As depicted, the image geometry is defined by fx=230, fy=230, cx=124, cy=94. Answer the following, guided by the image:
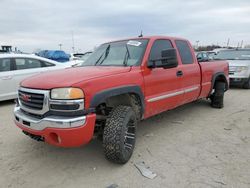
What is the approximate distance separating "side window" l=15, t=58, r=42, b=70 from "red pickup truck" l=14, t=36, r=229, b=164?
12.2ft

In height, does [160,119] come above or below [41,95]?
below

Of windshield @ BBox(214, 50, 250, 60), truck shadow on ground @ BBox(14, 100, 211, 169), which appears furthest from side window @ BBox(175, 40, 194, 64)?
windshield @ BBox(214, 50, 250, 60)

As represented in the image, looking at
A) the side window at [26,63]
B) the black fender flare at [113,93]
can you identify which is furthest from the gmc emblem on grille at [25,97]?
the side window at [26,63]

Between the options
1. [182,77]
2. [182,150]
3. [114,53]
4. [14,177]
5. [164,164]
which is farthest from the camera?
[182,77]

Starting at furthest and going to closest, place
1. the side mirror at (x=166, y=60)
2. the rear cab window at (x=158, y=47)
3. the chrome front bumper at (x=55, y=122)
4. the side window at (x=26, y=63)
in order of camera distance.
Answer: the side window at (x=26, y=63), the rear cab window at (x=158, y=47), the side mirror at (x=166, y=60), the chrome front bumper at (x=55, y=122)

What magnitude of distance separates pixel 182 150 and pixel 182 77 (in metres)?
1.52

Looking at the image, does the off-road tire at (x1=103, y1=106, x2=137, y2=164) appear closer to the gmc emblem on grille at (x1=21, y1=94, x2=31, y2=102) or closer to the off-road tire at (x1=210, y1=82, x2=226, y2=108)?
the gmc emblem on grille at (x1=21, y1=94, x2=31, y2=102)

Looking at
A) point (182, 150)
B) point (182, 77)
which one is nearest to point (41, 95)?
point (182, 150)

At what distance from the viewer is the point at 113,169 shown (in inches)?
124

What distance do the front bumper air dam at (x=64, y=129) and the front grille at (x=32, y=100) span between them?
0.19m

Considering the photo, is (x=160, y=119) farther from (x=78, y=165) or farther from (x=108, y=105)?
(x=78, y=165)

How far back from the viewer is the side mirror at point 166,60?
11.7 ft

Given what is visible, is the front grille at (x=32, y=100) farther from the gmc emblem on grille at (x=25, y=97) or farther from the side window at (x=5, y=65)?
the side window at (x=5, y=65)

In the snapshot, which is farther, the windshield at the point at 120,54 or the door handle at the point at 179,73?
the door handle at the point at 179,73
